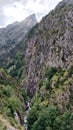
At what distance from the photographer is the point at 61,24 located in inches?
7441

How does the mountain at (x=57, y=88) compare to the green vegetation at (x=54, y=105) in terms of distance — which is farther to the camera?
the mountain at (x=57, y=88)

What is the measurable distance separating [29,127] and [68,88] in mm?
24060

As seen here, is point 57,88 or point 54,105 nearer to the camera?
point 54,105

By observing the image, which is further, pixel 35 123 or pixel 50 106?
pixel 50 106

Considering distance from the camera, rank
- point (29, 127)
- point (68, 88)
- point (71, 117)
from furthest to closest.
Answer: point (68, 88)
point (29, 127)
point (71, 117)

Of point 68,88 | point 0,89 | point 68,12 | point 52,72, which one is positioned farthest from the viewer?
point 68,12

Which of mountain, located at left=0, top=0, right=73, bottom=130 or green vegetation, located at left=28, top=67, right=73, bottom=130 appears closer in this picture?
green vegetation, located at left=28, top=67, right=73, bottom=130

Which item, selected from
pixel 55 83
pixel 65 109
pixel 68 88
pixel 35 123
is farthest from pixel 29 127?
pixel 55 83

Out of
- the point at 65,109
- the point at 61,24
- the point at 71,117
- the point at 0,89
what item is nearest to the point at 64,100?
the point at 65,109

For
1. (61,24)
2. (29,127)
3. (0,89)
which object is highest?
(61,24)

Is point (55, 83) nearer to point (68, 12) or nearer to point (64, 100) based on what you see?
point (64, 100)

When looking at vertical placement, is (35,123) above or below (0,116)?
below

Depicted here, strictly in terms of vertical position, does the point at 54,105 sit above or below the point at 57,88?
below

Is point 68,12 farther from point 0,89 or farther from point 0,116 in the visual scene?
point 0,116
